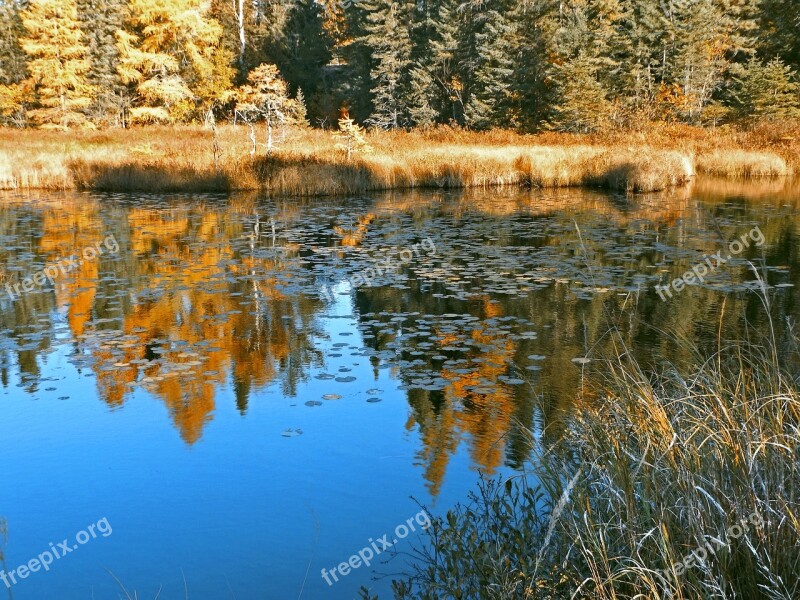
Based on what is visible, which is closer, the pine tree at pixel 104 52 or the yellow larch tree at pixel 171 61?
the yellow larch tree at pixel 171 61

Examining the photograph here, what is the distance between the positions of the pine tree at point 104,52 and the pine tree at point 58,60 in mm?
640

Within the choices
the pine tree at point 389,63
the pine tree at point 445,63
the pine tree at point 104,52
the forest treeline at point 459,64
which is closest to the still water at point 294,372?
the forest treeline at point 459,64

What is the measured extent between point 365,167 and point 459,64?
24347 mm

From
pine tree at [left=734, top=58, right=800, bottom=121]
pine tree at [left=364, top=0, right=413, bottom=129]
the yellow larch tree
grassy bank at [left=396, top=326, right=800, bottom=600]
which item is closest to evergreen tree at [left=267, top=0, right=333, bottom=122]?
pine tree at [left=364, top=0, right=413, bottom=129]

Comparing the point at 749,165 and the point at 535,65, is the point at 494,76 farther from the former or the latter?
the point at 749,165

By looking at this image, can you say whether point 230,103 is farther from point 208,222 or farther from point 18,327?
point 18,327

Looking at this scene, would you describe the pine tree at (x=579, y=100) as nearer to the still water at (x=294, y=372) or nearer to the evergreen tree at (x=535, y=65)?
the evergreen tree at (x=535, y=65)

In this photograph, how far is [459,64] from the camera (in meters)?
43.1

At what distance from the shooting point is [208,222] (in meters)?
15.3

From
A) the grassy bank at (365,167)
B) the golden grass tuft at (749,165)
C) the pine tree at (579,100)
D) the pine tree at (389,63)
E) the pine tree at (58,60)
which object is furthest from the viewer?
the pine tree at (389,63)

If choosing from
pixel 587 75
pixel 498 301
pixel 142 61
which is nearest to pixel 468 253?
pixel 498 301

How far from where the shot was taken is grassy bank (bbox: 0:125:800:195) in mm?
20844

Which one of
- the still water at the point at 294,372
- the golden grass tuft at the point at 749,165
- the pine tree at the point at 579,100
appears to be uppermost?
the pine tree at the point at 579,100

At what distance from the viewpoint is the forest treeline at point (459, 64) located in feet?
124
